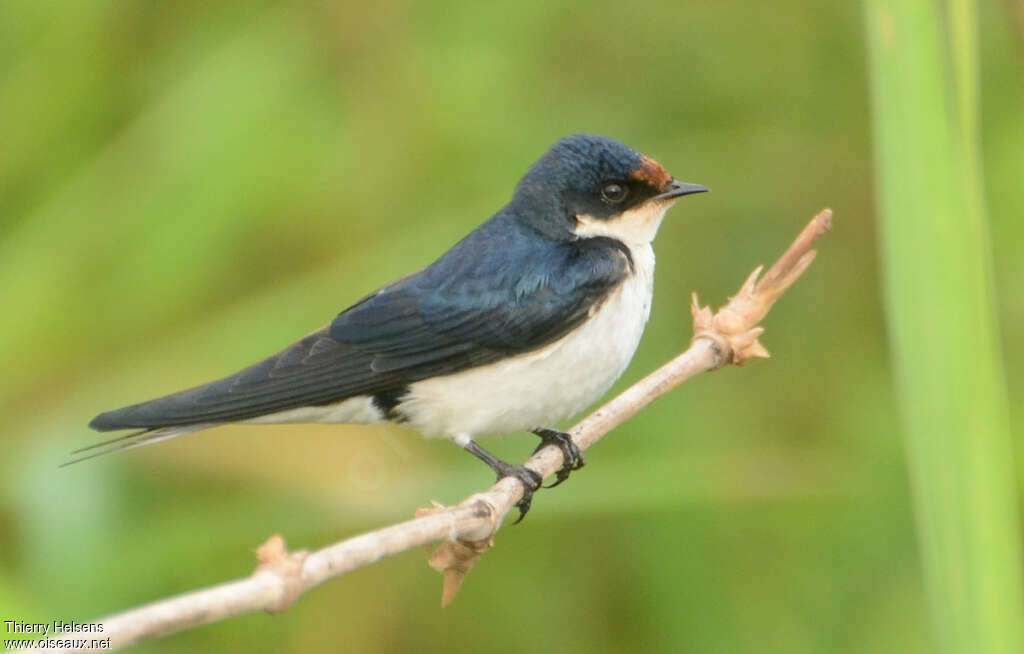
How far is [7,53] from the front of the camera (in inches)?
91.5

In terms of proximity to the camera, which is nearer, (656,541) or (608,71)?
(656,541)

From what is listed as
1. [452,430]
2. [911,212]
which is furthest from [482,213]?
[911,212]

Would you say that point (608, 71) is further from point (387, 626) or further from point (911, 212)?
point (911, 212)

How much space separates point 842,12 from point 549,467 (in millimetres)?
1242

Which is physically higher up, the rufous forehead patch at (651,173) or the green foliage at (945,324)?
the rufous forehead patch at (651,173)

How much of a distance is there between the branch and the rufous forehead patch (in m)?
0.33

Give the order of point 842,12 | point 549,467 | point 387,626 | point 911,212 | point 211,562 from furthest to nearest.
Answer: point 842,12, point 387,626, point 211,562, point 549,467, point 911,212

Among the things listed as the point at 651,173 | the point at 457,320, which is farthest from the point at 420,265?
the point at 651,173

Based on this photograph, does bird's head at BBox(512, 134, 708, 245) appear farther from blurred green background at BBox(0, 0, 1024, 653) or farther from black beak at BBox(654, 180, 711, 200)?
blurred green background at BBox(0, 0, 1024, 653)

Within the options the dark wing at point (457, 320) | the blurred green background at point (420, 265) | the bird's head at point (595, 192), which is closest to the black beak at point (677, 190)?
the bird's head at point (595, 192)

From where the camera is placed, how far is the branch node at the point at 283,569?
0.83 meters

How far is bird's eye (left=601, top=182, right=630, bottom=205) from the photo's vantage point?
194cm

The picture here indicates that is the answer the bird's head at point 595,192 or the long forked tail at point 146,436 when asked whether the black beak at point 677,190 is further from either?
the long forked tail at point 146,436

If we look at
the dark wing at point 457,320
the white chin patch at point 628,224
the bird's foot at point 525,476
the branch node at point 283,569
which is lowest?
the branch node at point 283,569
